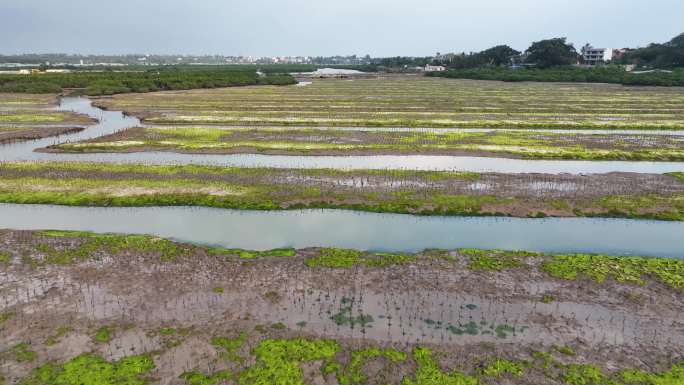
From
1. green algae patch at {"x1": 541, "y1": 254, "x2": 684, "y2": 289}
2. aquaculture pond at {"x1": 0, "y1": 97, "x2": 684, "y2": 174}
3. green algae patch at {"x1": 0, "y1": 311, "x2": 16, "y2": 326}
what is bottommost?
green algae patch at {"x1": 0, "y1": 311, "x2": 16, "y2": 326}

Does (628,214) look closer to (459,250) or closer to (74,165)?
(459,250)

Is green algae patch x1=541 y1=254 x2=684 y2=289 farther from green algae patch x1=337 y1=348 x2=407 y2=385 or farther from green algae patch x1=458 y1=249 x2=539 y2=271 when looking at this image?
green algae patch x1=337 y1=348 x2=407 y2=385

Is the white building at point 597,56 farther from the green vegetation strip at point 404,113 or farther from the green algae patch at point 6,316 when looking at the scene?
the green algae patch at point 6,316

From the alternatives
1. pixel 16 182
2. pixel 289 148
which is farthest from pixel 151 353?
pixel 289 148

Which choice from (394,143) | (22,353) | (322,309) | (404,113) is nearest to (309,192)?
(322,309)

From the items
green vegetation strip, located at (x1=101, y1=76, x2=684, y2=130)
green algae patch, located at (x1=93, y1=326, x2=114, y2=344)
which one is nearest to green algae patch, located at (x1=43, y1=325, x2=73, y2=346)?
green algae patch, located at (x1=93, y1=326, x2=114, y2=344)

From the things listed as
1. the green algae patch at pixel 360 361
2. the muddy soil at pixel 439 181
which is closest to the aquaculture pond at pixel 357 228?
the muddy soil at pixel 439 181
